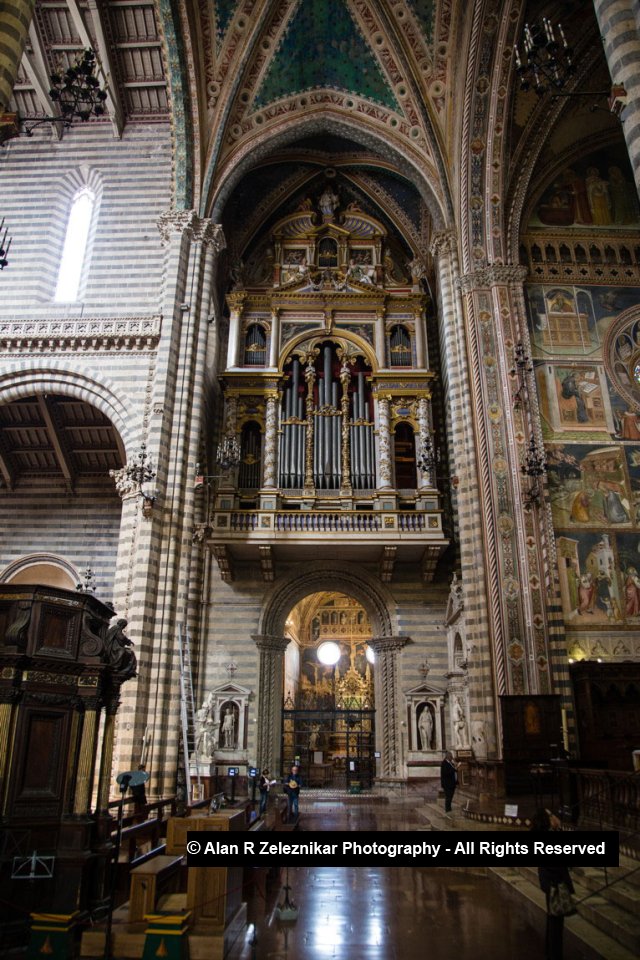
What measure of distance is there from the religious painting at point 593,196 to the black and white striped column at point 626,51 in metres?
11.2

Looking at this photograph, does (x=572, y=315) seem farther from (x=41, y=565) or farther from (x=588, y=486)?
(x=41, y=565)

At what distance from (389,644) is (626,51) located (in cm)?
1438

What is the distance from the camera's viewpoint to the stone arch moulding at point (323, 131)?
1847 cm

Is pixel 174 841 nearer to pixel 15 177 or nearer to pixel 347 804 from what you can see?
pixel 347 804

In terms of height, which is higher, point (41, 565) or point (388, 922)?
point (41, 565)

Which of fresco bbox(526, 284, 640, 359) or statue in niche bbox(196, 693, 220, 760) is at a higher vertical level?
fresco bbox(526, 284, 640, 359)

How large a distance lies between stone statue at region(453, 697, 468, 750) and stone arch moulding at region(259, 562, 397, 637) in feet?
10.3

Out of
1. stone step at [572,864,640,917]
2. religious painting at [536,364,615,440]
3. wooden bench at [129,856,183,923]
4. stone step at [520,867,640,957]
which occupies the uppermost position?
religious painting at [536,364,615,440]

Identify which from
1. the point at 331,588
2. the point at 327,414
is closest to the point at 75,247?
the point at 327,414

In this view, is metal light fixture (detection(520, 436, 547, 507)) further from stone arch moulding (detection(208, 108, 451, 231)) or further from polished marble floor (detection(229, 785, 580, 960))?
polished marble floor (detection(229, 785, 580, 960))

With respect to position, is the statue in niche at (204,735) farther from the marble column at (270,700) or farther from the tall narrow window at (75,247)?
the tall narrow window at (75,247)

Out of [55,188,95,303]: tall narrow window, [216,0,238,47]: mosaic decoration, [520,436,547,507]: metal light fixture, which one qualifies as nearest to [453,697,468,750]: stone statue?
[520,436,547,507]: metal light fixture

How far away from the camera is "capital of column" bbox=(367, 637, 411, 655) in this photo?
60.2ft

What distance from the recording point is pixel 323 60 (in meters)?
19.7
